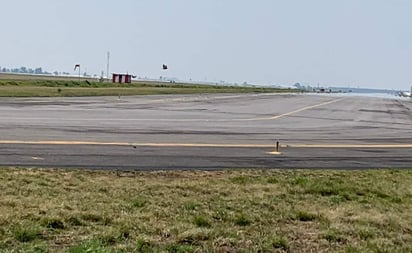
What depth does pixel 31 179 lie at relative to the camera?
28.6ft

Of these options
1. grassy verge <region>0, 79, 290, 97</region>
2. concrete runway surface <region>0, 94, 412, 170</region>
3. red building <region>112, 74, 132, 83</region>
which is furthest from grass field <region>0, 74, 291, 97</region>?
concrete runway surface <region>0, 94, 412, 170</region>

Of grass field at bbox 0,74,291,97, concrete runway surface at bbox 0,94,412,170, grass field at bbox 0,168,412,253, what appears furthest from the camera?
grass field at bbox 0,74,291,97

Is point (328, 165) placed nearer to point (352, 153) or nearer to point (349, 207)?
point (352, 153)

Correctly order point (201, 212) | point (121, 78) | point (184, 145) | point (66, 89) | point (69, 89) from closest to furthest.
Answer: point (201, 212) < point (184, 145) < point (66, 89) < point (69, 89) < point (121, 78)

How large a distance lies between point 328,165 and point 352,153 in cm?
264

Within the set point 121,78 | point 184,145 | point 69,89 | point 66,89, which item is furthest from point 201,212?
point 121,78

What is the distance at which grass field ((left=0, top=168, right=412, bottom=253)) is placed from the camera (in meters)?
5.85

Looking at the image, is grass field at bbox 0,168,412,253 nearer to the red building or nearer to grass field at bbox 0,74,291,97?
grass field at bbox 0,74,291,97

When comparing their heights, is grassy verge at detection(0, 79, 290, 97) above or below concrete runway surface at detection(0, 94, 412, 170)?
below

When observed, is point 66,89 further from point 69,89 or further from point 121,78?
point 121,78

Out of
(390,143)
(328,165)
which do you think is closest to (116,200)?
(328,165)

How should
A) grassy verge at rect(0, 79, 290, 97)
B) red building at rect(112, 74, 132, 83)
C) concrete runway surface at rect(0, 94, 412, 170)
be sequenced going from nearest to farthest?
concrete runway surface at rect(0, 94, 412, 170) < grassy verge at rect(0, 79, 290, 97) < red building at rect(112, 74, 132, 83)

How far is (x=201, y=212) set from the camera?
721 cm

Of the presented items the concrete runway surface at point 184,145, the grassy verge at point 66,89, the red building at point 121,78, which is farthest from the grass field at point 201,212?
the red building at point 121,78
